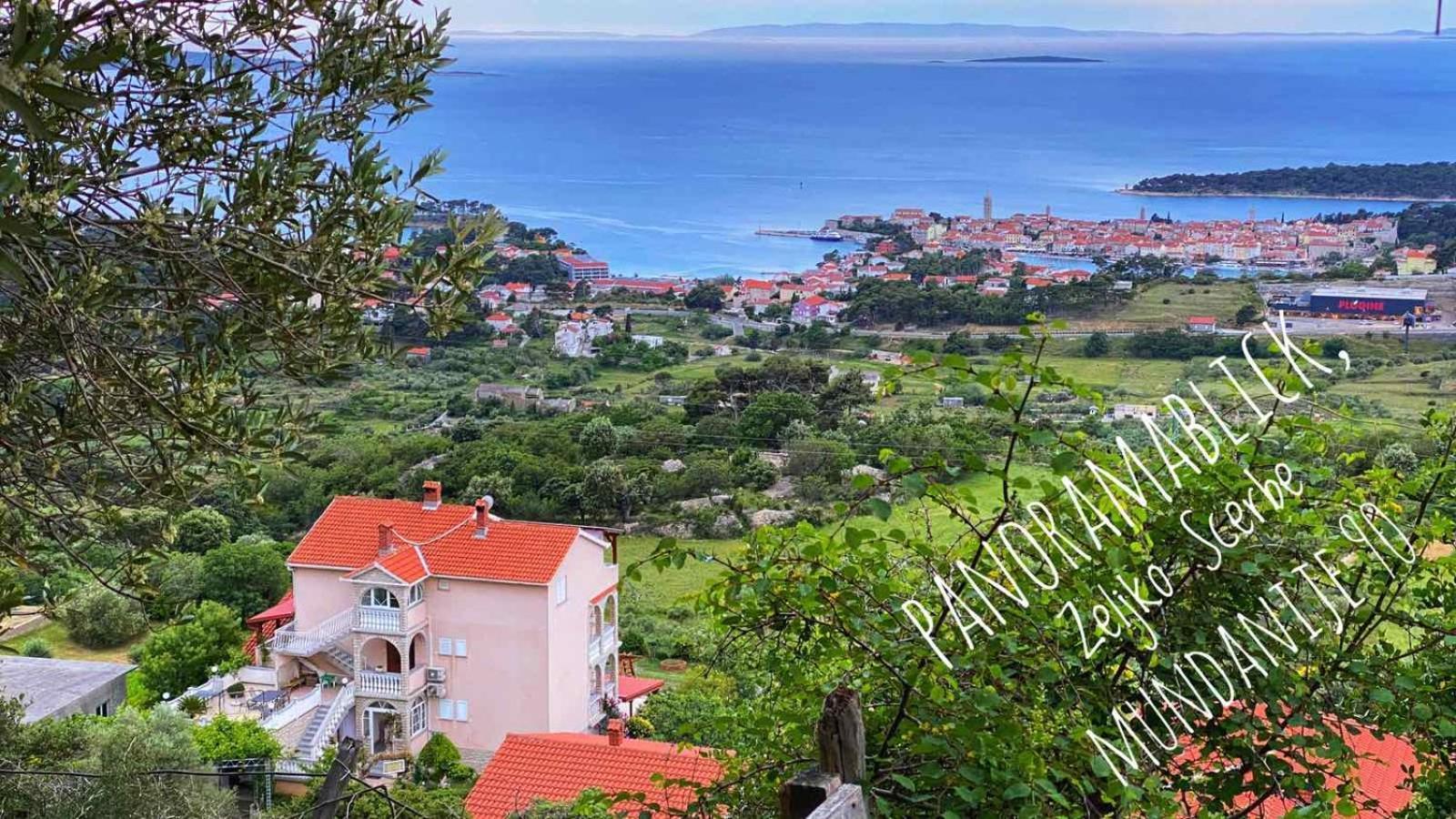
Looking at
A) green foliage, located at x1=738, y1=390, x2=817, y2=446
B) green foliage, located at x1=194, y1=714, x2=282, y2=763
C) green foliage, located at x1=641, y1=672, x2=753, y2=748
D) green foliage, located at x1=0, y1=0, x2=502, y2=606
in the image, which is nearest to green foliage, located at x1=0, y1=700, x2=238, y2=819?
green foliage, located at x1=194, y1=714, x2=282, y2=763

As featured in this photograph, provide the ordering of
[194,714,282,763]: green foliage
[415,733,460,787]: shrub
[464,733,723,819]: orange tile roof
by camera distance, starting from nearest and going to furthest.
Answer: [464,733,723,819]: orange tile roof
[194,714,282,763]: green foliage
[415,733,460,787]: shrub

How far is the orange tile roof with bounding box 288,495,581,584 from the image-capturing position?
13.3 metres

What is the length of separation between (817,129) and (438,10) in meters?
93.0

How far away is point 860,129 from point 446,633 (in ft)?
276

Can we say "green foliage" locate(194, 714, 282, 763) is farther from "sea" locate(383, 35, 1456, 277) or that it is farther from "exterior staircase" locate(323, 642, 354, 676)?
"sea" locate(383, 35, 1456, 277)

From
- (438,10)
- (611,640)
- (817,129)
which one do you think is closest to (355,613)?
(611,640)

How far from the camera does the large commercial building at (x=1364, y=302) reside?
102 feet

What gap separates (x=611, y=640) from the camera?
14266mm

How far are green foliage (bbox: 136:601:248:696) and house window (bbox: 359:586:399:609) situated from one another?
4.82ft

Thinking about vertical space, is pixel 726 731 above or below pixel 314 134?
below

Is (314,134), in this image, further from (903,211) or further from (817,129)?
(817,129)

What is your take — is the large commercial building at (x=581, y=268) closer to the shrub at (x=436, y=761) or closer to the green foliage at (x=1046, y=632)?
the shrub at (x=436, y=761)

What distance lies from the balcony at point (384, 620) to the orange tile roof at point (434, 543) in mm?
360

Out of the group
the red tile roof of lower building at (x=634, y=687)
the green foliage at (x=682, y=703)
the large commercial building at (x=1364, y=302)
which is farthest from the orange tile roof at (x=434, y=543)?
the large commercial building at (x=1364, y=302)
